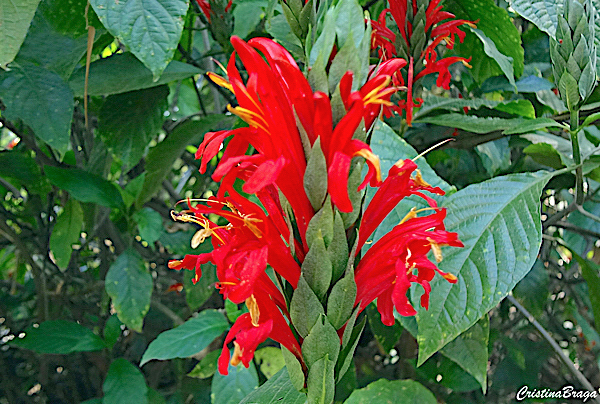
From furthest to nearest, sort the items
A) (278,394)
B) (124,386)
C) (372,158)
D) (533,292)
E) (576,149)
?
(533,292) → (124,386) → (576,149) → (278,394) → (372,158)

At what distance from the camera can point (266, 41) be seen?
39cm

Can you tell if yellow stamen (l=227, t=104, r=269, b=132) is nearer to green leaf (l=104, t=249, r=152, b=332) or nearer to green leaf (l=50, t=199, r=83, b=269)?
green leaf (l=104, t=249, r=152, b=332)

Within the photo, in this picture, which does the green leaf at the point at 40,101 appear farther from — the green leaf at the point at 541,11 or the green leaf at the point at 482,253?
the green leaf at the point at 541,11

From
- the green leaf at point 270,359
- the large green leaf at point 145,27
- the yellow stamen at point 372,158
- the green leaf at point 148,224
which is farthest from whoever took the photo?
the green leaf at point 148,224

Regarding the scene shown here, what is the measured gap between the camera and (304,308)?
1.26 ft

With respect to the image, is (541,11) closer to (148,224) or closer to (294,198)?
(294,198)

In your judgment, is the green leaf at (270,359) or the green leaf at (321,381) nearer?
the green leaf at (321,381)

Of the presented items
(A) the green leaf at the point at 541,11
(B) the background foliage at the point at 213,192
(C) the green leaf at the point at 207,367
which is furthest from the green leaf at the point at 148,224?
(A) the green leaf at the point at 541,11

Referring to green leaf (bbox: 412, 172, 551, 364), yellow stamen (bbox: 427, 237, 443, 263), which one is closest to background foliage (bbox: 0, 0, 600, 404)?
green leaf (bbox: 412, 172, 551, 364)

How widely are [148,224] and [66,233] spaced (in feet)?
0.69

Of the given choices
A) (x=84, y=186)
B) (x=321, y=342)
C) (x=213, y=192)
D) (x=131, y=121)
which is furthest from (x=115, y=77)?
(x=321, y=342)

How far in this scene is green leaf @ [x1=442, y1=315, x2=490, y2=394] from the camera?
688 mm

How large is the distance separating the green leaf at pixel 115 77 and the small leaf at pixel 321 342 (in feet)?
2.18

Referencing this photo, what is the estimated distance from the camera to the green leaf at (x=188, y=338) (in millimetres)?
858
